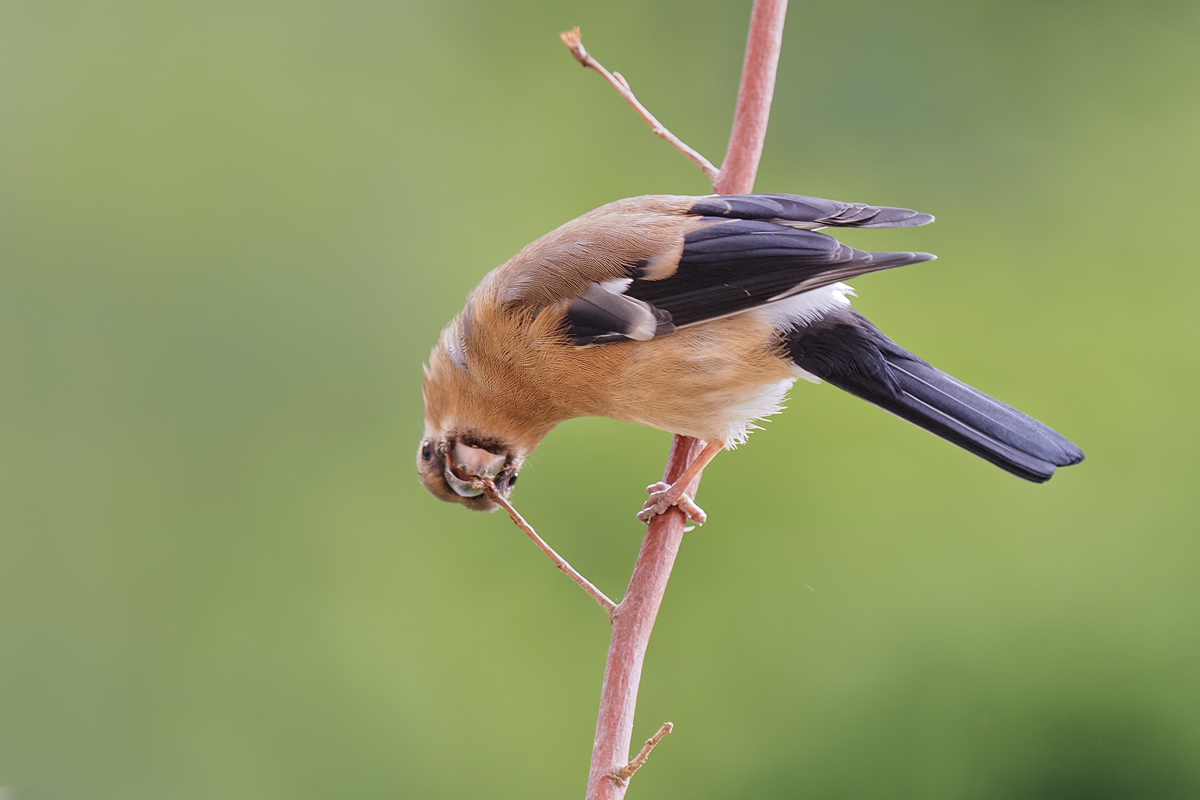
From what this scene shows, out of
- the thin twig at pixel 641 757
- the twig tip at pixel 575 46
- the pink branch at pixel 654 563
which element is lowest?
the thin twig at pixel 641 757

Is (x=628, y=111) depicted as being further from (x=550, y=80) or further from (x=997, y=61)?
Answer: (x=997, y=61)

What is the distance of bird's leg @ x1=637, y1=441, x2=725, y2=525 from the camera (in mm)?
1547

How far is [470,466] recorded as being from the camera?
1715 millimetres

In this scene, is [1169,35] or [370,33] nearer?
[1169,35]

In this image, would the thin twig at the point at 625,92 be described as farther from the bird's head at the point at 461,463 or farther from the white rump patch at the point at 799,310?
the bird's head at the point at 461,463

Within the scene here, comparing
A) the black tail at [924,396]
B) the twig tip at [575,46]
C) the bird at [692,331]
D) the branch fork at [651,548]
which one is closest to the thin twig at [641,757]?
the branch fork at [651,548]

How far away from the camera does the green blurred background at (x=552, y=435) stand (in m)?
2.50

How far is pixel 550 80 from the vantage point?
10.3ft

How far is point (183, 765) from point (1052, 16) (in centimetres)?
311

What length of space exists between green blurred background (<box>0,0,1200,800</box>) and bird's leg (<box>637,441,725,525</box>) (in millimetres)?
950

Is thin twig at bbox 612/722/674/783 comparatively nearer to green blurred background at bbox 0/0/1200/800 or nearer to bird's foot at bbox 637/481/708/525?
bird's foot at bbox 637/481/708/525

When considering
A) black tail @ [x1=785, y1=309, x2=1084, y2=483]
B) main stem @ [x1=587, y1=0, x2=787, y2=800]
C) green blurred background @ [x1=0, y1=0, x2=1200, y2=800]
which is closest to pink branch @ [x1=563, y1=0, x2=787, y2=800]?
main stem @ [x1=587, y1=0, x2=787, y2=800]

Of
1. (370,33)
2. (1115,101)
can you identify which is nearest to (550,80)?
(370,33)

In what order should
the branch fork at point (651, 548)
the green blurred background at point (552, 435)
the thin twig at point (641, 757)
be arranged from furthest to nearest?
the green blurred background at point (552, 435)
the branch fork at point (651, 548)
the thin twig at point (641, 757)
